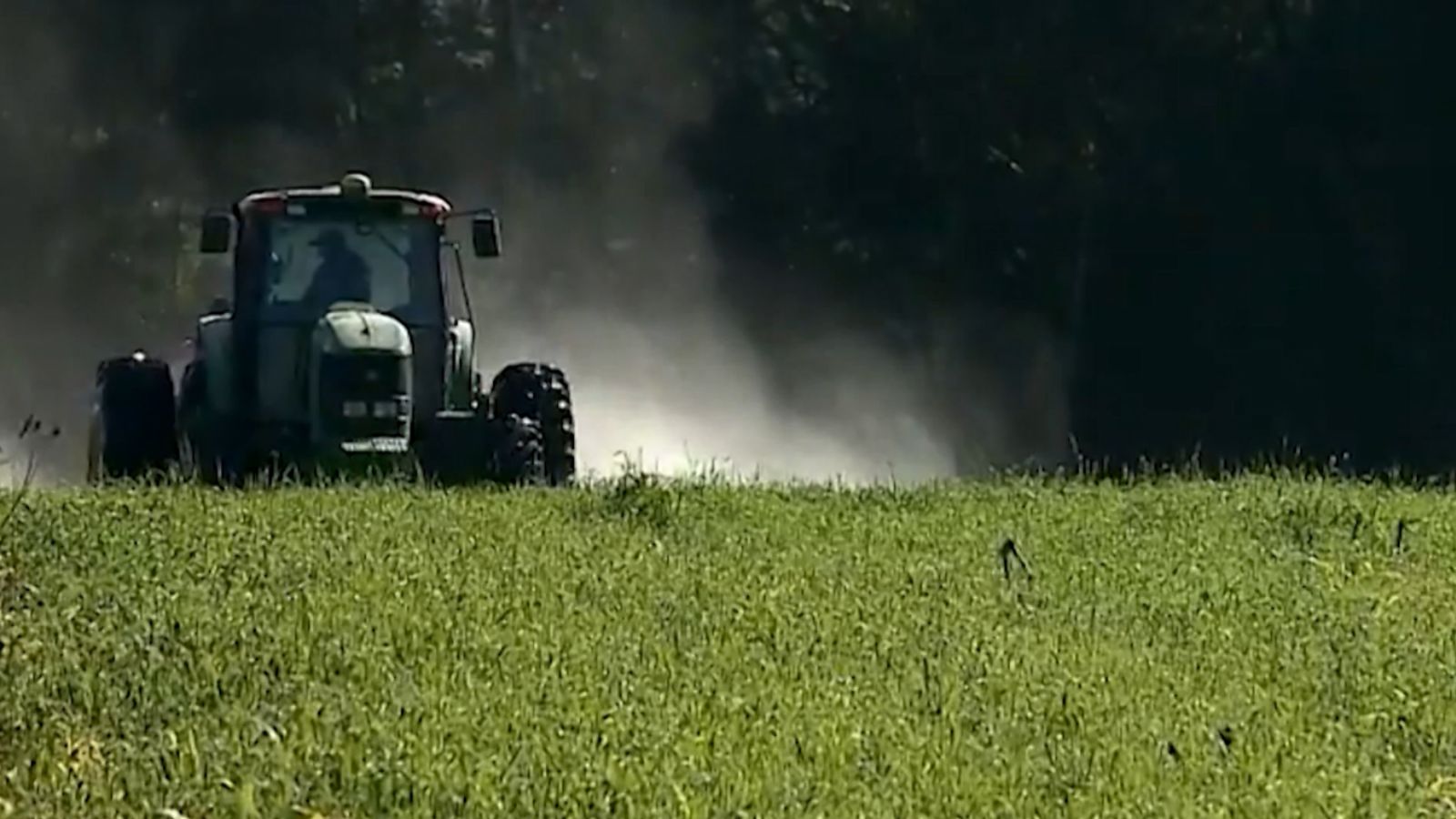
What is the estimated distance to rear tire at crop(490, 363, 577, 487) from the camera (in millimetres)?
16328

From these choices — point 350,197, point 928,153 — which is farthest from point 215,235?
point 928,153

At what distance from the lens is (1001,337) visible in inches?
1300

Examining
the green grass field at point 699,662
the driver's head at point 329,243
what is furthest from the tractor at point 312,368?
the green grass field at point 699,662

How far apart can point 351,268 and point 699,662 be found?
28.2 ft

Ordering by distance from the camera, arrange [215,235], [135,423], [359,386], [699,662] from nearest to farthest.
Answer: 1. [699,662]
2. [359,386]
3. [215,235]
4. [135,423]

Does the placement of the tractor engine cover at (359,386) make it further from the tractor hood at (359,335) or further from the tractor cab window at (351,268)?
the tractor cab window at (351,268)

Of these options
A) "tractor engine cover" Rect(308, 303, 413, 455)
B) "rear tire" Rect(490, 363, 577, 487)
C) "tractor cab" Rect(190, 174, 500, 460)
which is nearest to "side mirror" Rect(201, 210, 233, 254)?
"tractor cab" Rect(190, 174, 500, 460)

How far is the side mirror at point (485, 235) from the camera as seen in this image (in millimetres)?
16422

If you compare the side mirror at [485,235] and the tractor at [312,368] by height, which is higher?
the side mirror at [485,235]

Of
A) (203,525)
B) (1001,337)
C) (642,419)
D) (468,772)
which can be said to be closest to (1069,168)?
(1001,337)

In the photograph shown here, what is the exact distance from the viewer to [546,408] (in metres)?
16.5

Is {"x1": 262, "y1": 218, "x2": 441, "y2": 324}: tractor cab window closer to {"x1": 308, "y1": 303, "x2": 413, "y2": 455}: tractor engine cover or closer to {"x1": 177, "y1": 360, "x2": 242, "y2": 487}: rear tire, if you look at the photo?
{"x1": 308, "y1": 303, "x2": 413, "y2": 455}: tractor engine cover

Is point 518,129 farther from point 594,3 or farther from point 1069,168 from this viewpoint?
point 1069,168

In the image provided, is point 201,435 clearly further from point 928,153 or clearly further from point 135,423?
point 928,153
